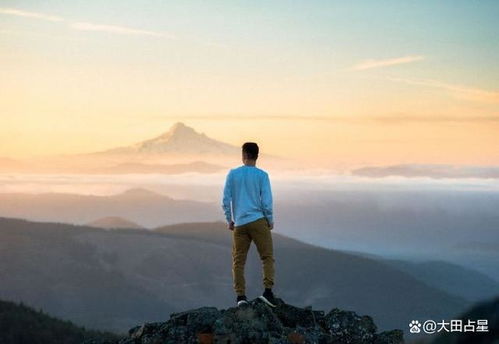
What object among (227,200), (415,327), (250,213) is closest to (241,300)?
(250,213)

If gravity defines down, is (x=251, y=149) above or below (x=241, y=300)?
above

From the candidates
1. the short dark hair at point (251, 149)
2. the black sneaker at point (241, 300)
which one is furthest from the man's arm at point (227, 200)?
the black sneaker at point (241, 300)

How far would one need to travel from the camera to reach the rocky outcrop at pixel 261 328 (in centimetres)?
1298

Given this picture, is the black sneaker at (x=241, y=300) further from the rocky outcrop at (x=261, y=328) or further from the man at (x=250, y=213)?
the rocky outcrop at (x=261, y=328)

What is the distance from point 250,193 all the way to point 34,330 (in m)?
56.7

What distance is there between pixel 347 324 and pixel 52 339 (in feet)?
176

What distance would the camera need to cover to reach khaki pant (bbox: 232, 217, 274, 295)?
14.6 meters

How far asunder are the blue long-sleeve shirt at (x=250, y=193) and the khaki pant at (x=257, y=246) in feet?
0.43

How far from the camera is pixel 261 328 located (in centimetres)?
1338

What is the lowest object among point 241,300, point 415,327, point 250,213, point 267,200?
point 415,327

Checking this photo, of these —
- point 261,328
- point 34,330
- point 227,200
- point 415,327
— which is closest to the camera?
point 261,328

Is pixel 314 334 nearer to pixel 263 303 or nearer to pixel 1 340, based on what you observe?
pixel 263 303

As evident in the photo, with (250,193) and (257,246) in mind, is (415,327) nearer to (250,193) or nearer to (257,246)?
(257,246)

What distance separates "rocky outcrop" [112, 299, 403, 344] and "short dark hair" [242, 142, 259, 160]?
8.75ft
